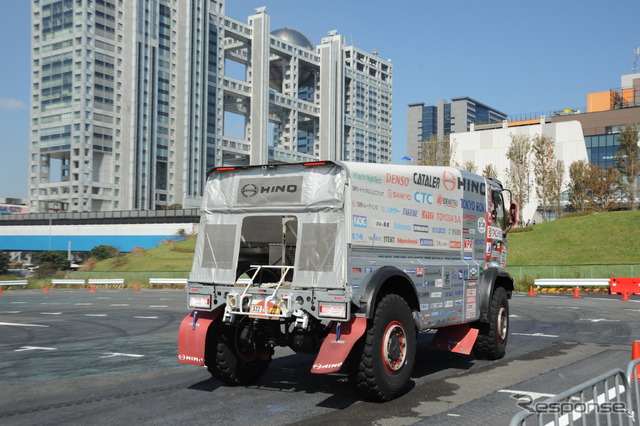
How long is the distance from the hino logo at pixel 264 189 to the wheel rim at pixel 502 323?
5.43m

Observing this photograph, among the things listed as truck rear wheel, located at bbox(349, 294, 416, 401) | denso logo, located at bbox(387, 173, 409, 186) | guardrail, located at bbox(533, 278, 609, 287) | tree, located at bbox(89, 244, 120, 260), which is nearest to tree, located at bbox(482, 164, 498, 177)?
guardrail, located at bbox(533, 278, 609, 287)

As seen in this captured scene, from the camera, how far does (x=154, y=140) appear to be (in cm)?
14025

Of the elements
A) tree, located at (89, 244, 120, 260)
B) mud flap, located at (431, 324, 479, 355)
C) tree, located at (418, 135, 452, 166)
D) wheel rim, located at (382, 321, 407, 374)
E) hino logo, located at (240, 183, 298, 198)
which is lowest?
tree, located at (89, 244, 120, 260)

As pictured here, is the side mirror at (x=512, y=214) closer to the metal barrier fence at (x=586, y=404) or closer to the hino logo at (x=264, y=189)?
the hino logo at (x=264, y=189)

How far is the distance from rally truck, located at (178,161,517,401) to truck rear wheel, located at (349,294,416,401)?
0.05 feet

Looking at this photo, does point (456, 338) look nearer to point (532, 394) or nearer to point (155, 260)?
point (532, 394)

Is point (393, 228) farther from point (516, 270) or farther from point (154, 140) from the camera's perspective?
point (154, 140)

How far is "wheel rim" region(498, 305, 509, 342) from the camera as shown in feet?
39.3

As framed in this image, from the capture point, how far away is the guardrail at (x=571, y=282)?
114ft

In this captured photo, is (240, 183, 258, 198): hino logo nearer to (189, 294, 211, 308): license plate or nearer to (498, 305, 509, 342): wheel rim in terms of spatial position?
(189, 294, 211, 308): license plate

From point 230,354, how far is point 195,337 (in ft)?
2.03

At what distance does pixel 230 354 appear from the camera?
29.9ft

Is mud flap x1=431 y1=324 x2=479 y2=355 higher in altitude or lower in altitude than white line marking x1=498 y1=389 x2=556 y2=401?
higher

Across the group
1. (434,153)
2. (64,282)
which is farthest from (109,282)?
(434,153)
